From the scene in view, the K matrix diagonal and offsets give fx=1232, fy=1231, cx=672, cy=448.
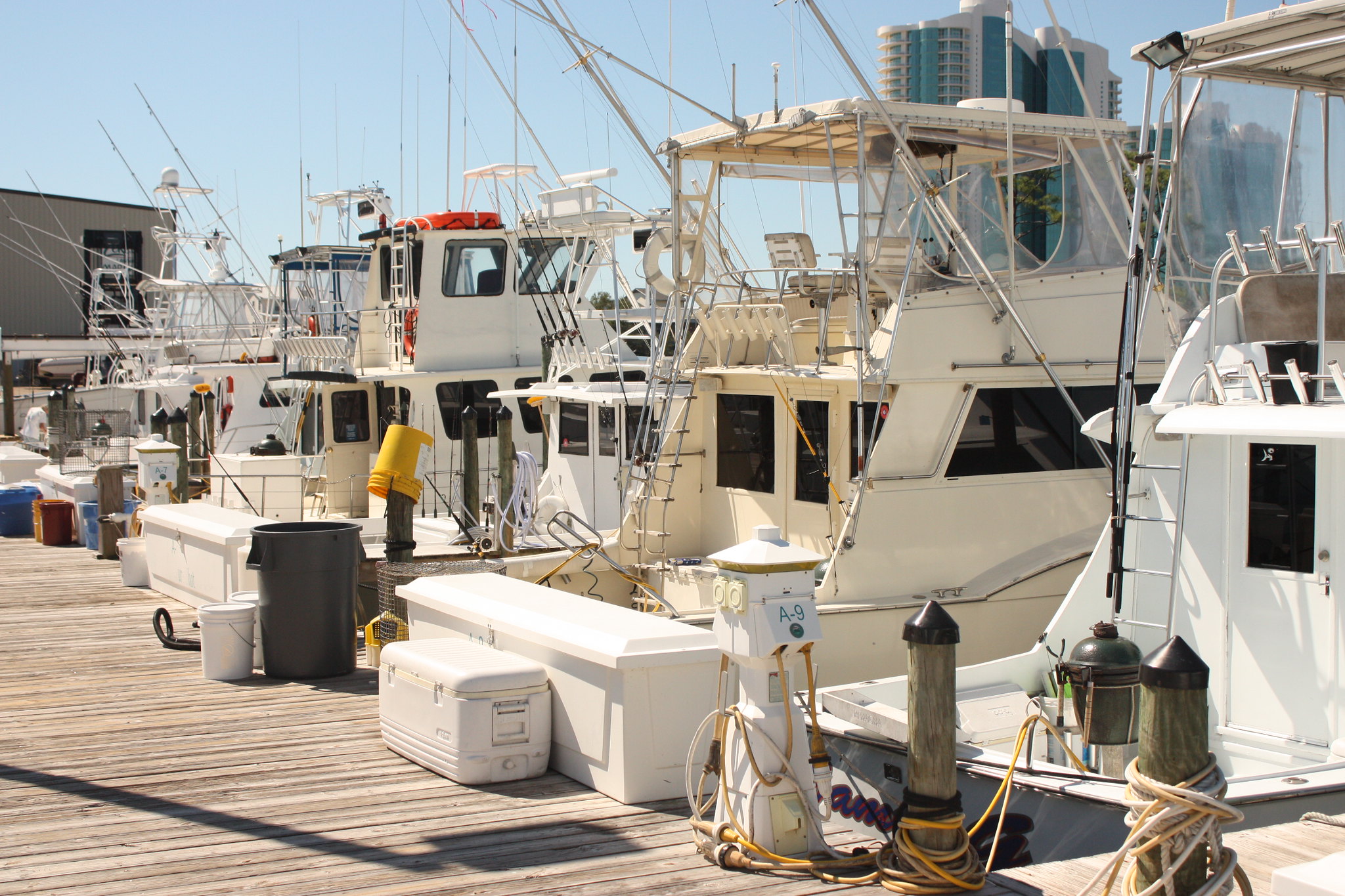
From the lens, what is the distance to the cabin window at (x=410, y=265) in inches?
654

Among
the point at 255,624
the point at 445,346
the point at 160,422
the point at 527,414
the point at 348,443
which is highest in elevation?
the point at 445,346

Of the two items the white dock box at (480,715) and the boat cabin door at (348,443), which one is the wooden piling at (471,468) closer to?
the boat cabin door at (348,443)

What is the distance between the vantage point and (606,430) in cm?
1201

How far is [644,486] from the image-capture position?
10.5 m

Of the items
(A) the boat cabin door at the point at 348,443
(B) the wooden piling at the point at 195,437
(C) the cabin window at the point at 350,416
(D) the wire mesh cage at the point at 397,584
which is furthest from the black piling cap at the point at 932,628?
(B) the wooden piling at the point at 195,437

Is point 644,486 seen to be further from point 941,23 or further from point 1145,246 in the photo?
point 941,23

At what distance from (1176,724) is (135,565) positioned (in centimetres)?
1077

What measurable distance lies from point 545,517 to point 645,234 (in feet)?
16.1

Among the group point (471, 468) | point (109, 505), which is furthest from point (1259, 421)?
point (109, 505)

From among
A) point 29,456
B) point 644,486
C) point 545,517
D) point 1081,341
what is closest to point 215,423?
point 29,456

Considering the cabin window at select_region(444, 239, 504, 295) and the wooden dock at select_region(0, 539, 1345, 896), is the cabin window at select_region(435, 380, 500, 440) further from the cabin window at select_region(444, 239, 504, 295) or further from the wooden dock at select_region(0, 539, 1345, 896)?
the wooden dock at select_region(0, 539, 1345, 896)

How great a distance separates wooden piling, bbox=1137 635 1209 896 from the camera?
357cm

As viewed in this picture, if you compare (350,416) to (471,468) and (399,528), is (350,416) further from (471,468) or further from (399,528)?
(399,528)

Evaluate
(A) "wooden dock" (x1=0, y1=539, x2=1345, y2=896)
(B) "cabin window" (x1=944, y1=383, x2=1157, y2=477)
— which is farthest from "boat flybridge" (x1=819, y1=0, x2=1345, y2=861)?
(B) "cabin window" (x1=944, y1=383, x2=1157, y2=477)
